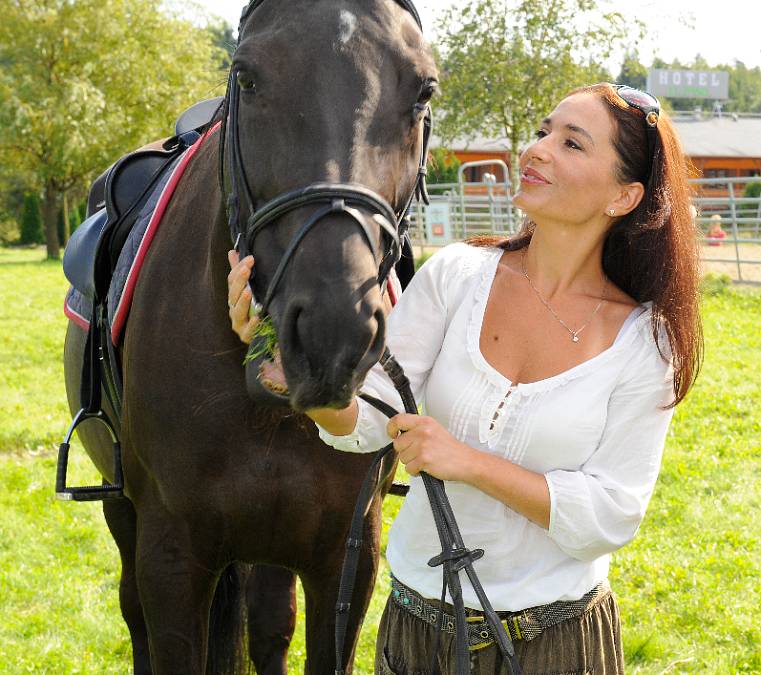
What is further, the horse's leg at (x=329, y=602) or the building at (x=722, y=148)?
the building at (x=722, y=148)

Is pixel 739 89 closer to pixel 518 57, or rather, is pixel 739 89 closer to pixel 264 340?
pixel 518 57

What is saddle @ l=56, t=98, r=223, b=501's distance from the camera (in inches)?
102

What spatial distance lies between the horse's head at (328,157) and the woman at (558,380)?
312 mm

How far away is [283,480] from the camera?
2.15 m

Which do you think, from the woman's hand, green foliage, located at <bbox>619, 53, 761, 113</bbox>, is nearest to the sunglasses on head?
the woman's hand

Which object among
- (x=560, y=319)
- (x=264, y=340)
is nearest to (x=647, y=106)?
(x=560, y=319)

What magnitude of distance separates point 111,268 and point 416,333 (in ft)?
4.08

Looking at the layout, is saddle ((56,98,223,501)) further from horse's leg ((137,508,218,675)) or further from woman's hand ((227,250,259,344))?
woman's hand ((227,250,259,344))

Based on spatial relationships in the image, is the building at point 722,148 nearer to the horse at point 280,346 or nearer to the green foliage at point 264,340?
the horse at point 280,346

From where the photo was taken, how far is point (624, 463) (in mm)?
1878

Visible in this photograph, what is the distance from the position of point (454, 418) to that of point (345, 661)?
0.93 m

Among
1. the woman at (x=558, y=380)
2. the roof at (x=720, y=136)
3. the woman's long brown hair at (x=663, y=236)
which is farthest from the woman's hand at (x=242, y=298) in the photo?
the roof at (x=720, y=136)

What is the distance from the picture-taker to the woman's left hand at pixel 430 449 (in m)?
1.73

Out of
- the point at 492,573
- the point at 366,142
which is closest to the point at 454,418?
the point at 492,573
